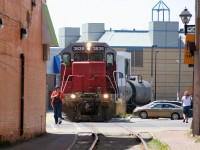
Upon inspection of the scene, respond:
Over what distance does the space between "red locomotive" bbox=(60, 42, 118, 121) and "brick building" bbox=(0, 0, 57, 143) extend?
282 inches

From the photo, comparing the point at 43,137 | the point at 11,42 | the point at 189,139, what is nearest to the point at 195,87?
the point at 189,139

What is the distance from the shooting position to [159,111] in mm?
40156

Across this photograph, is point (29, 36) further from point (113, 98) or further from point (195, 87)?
point (113, 98)

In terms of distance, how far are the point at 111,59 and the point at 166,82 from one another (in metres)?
55.4

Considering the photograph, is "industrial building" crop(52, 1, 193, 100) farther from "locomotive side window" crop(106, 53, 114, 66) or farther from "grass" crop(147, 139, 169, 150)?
"grass" crop(147, 139, 169, 150)

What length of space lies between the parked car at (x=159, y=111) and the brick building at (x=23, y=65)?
812 inches

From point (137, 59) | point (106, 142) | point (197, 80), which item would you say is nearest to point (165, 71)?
point (137, 59)

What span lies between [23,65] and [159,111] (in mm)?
24306

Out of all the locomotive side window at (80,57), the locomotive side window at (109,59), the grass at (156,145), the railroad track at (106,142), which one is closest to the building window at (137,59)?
the locomotive side window at (80,57)

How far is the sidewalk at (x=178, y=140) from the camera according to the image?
1533 cm

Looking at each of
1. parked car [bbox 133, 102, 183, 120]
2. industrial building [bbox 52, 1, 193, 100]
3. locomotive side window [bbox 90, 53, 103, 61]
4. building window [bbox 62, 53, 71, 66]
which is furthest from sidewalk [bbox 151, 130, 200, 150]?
industrial building [bbox 52, 1, 193, 100]

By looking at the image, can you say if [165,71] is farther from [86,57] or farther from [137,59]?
[86,57]

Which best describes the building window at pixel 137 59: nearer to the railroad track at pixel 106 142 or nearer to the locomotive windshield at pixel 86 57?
the locomotive windshield at pixel 86 57

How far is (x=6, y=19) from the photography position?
49.5ft
